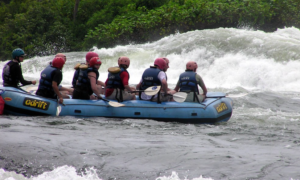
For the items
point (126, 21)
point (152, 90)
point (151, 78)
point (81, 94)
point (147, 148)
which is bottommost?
point (147, 148)

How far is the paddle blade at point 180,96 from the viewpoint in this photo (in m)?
7.12

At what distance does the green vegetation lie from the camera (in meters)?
19.5

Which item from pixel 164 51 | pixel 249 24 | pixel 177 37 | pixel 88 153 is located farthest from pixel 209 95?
pixel 249 24

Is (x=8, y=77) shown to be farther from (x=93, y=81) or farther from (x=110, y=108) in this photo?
(x=110, y=108)

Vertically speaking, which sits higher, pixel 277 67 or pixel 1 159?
pixel 277 67

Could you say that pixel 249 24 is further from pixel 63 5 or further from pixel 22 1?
pixel 22 1

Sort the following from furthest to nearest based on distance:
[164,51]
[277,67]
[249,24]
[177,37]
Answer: [249,24]
[177,37]
[164,51]
[277,67]

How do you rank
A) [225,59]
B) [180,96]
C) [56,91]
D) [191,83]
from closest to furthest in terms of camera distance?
Result: [56,91], [180,96], [191,83], [225,59]

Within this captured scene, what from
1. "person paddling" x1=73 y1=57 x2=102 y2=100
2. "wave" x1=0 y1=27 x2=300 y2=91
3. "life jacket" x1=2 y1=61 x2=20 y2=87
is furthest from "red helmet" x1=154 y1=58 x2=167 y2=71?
"wave" x1=0 y1=27 x2=300 y2=91

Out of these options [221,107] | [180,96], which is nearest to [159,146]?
[180,96]

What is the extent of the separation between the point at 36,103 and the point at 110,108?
1.39 metres

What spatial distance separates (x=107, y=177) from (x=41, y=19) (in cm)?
1888

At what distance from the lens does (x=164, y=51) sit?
1538cm

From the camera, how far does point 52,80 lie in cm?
702
